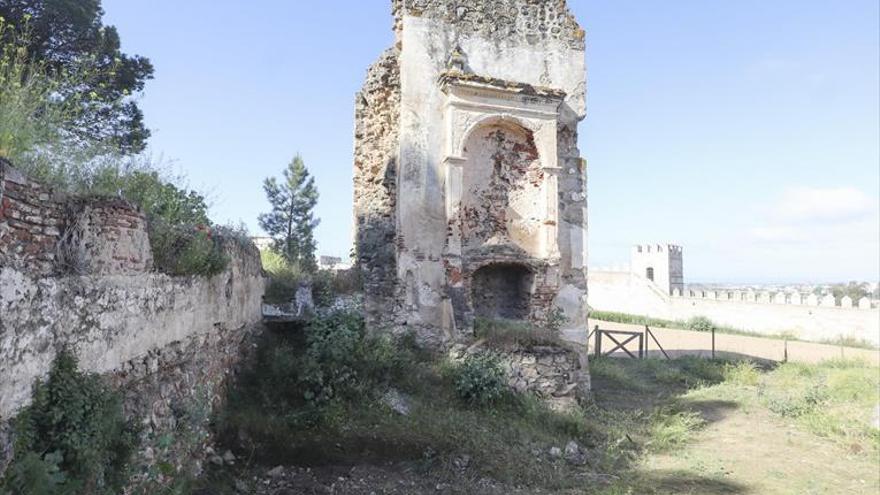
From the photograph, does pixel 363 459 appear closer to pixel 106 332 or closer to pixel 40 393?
pixel 106 332

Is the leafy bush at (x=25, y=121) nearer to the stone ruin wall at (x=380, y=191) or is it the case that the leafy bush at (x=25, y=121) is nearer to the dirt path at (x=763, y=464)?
the stone ruin wall at (x=380, y=191)

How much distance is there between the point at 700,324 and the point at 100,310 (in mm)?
33590

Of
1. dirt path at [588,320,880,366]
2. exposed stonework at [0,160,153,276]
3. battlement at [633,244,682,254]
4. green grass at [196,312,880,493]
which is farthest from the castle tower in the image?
exposed stonework at [0,160,153,276]

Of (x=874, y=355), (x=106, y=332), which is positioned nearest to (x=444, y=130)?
(x=106, y=332)

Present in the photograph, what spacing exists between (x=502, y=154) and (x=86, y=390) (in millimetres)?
9166

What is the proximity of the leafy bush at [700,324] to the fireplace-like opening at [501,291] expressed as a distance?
22898 mm

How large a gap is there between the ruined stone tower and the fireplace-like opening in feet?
0.07

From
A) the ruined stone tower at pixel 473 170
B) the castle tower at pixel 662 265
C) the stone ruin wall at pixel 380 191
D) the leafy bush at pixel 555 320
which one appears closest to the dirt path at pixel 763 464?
the leafy bush at pixel 555 320

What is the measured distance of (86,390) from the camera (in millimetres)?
3557

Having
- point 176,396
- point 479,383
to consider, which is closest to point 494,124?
point 479,383

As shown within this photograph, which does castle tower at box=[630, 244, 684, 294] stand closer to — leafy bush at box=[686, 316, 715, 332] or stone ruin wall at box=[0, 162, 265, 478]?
leafy bush at box=[686, 316, 715, 332]

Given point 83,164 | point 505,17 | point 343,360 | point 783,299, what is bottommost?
point 343,360

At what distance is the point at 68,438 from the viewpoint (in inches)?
131

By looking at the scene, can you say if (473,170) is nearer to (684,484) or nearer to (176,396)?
(684,484)
